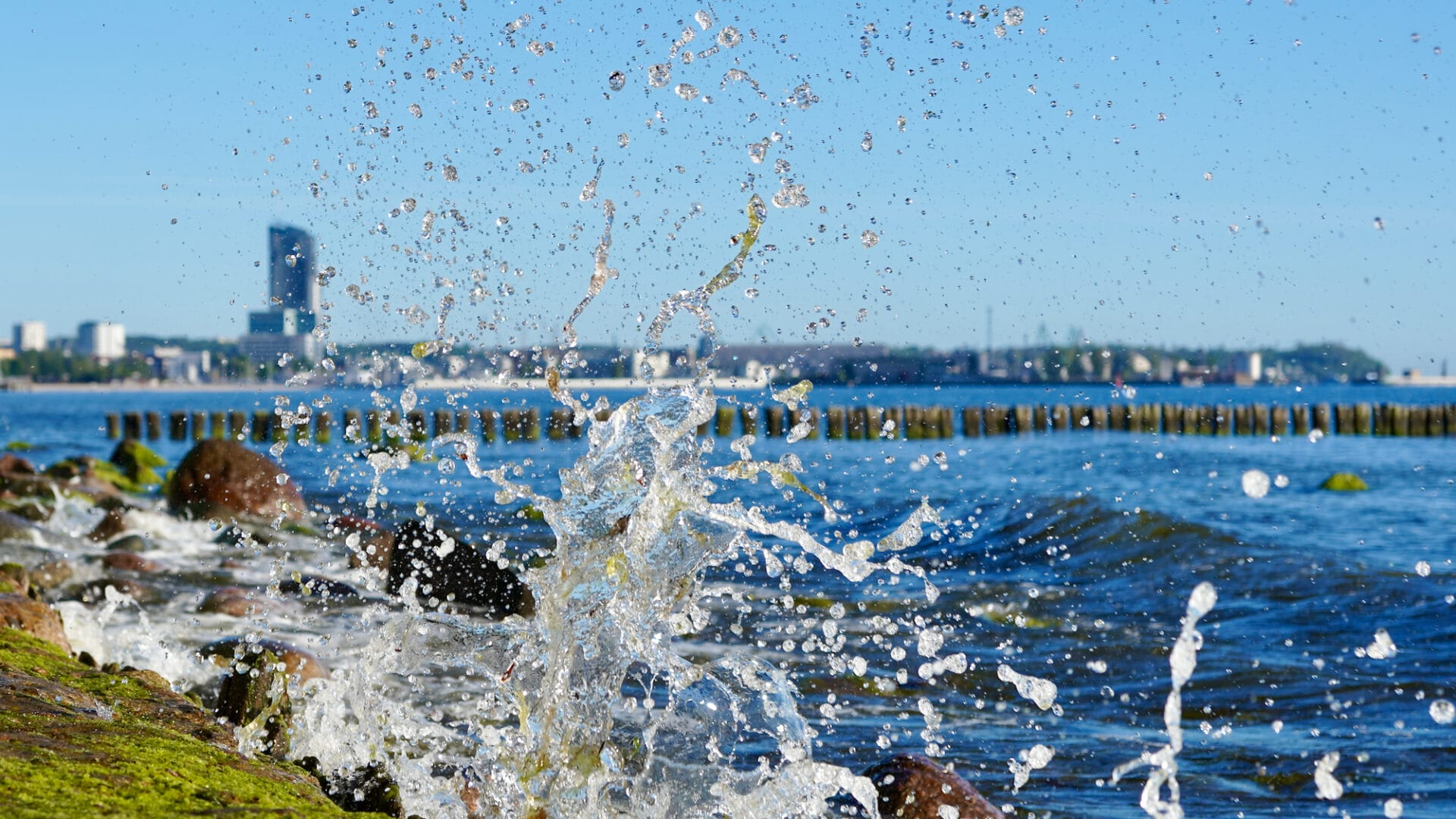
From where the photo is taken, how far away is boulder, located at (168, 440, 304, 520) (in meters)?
16.9

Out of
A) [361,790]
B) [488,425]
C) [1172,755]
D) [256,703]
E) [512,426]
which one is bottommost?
[512,426]

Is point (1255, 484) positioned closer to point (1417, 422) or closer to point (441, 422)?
point (441, 422)

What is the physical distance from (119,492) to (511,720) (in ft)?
56.0

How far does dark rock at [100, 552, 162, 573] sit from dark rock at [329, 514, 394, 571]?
1740 mm

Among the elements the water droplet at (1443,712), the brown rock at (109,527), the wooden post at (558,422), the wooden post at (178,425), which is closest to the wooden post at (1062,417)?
the wooden post at (558,422)

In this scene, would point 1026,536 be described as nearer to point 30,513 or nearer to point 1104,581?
point 1104,581

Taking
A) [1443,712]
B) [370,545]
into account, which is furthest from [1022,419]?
[1443,712]

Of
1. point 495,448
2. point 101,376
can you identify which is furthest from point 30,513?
point 101,376

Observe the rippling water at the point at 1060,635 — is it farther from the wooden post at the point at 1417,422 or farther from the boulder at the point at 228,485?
the wooden post at the point at 1417,422

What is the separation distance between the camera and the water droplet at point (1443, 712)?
6906 mm

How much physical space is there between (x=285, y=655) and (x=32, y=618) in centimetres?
125

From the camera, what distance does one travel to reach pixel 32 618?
6430 millimetres

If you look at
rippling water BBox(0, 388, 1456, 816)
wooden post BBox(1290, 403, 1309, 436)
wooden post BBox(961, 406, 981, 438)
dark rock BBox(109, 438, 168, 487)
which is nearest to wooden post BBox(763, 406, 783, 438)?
wooden post BBox(961, 406, 981, 438)

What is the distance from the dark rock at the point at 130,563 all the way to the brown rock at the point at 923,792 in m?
8.92
